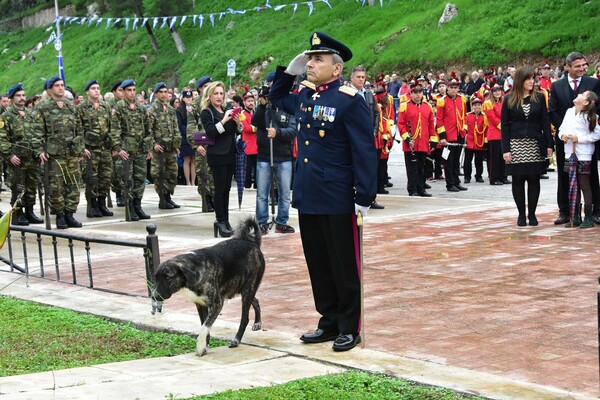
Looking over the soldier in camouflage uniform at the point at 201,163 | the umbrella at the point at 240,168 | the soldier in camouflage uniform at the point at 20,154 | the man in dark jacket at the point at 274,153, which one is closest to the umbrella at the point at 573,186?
the man in dark jacket at the point at 274,153

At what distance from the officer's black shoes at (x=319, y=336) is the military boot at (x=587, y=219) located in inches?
258

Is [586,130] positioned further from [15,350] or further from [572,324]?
[15,350]

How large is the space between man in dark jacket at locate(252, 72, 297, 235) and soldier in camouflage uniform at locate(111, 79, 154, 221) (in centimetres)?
315

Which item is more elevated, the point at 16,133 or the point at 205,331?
the point at 16,133

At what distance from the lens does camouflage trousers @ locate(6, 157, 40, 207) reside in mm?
16750

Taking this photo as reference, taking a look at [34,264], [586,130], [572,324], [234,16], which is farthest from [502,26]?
[572,324]

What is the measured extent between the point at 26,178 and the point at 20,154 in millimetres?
434

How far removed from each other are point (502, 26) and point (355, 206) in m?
34.9

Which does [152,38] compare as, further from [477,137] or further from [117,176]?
[117,176]

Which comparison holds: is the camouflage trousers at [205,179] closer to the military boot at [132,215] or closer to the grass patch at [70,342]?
the military boot at [132,215]

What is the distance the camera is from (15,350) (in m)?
7.98

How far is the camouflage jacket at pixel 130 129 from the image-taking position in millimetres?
16734

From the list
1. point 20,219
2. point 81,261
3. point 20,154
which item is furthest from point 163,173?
point 81,261

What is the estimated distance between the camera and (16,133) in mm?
16922
